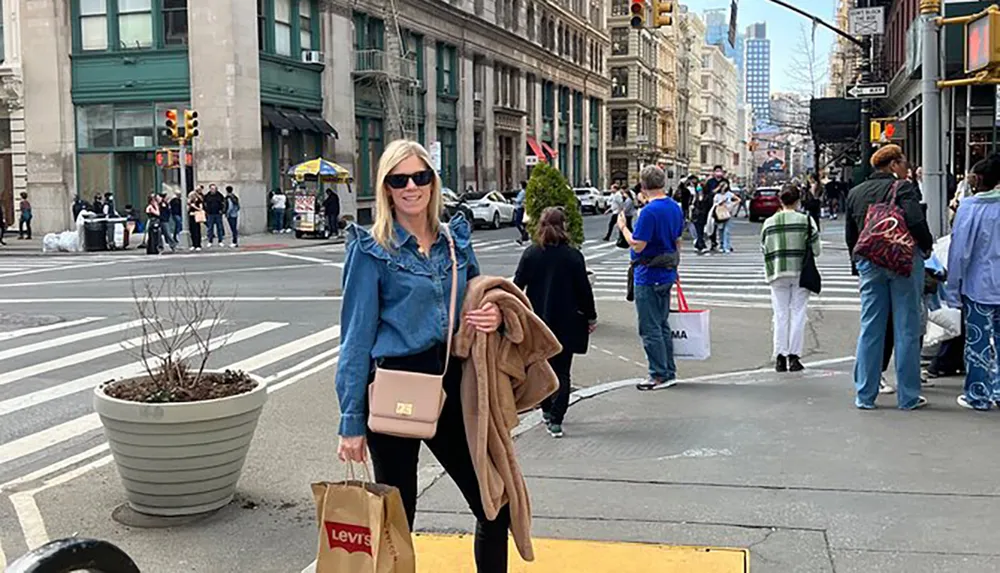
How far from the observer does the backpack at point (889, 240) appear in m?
7.75

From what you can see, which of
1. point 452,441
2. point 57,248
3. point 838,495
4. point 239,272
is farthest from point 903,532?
point 57,248

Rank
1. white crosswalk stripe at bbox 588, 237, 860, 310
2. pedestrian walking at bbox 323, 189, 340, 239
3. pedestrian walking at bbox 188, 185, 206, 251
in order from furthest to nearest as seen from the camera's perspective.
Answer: pedestrian walking at bbox 323, 189, 340, 239 → pedestrian walking at bbox 188, 185, 206, 251 → white crosswalk stripe at bbox 588, 237, 860, 310

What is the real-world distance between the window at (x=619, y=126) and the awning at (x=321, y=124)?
62884 mm

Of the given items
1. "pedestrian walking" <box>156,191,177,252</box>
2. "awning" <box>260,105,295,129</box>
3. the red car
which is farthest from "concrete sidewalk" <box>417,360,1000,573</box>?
the red car

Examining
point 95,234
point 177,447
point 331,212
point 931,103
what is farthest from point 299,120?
point 177,447

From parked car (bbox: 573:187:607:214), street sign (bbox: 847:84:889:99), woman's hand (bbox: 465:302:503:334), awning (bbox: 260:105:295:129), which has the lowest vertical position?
woman's hand (bbox: 465:302:503:334)

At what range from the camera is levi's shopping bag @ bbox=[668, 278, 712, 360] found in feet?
31.0

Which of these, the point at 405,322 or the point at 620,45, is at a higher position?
the point at 620,45

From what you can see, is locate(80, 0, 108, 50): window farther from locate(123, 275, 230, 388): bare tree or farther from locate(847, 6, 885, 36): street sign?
locate(847, 6, 885, 36): street sign

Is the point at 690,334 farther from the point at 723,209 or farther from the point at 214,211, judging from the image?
the point at 214,211

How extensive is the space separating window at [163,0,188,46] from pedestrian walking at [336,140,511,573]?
3469cm

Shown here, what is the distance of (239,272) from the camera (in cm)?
2262

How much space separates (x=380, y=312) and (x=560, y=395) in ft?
12.6

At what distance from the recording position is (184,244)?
31016 millimetres
